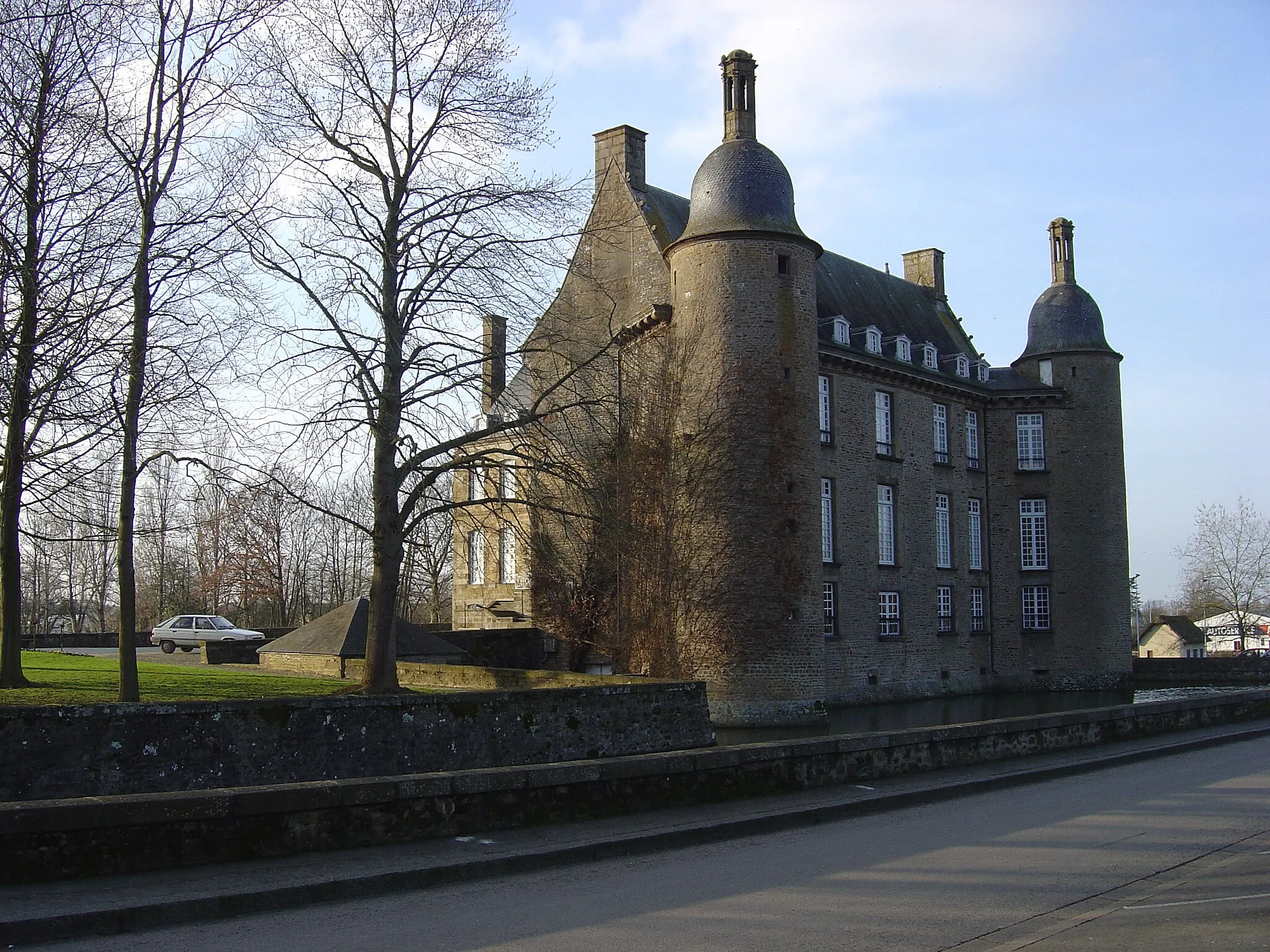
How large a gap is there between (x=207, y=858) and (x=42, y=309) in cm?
682

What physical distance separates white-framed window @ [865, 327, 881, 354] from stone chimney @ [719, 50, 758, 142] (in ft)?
31.5

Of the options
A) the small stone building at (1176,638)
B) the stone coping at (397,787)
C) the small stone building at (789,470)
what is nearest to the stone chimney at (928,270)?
the small stone building at (789,470)

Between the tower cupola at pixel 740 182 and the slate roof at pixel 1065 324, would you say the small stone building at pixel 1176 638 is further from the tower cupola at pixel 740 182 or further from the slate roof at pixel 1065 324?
the tower cupola at pixel 740 182

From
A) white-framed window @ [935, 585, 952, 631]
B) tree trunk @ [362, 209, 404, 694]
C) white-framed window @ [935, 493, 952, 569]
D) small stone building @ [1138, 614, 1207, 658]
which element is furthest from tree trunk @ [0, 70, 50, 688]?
small stone building @ [1138, 614, 1207, 658]

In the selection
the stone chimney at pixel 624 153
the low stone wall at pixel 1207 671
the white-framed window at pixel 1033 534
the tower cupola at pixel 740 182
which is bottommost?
the low stone wall at pixel 1207 671

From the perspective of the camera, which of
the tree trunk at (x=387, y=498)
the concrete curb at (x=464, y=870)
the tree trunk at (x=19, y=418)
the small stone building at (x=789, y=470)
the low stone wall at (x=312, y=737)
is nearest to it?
the concrete curb at (x=464, y=870)

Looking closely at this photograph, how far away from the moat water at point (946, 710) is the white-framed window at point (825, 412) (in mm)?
8307

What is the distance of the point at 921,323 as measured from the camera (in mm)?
45594

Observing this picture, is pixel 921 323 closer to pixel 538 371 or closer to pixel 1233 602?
pixel 538 371

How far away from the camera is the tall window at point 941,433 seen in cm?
4091

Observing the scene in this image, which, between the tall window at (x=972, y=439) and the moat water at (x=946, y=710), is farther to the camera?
the tall window at (x=972, y=439)

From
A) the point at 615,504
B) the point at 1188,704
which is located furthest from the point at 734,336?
the point at 1188,704

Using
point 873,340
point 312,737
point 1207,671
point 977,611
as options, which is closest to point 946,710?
point 977,611

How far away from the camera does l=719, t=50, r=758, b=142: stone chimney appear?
1260 inches
